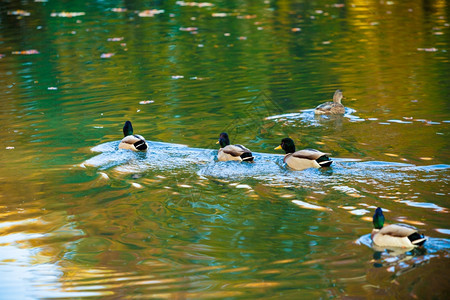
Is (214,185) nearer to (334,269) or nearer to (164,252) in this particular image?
(164,252)

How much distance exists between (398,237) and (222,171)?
4.16m

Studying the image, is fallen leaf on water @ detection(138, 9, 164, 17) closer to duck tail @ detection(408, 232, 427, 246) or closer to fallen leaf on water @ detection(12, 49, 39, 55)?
fallen leaf on water @ detection(12, 49, 39, 55)

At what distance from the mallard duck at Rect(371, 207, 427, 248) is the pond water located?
0.46 ft

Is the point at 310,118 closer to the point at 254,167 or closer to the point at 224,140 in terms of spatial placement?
the point at 224,140

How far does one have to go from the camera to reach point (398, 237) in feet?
25.6

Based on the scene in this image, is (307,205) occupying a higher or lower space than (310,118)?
higher

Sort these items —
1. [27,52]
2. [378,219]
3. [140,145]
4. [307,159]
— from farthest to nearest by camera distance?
[27,52] → [140,145] → [307,159] → [378,219]

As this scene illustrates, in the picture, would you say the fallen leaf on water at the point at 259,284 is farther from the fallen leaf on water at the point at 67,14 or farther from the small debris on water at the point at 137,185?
the fallen leaf on water at the point at 67,14

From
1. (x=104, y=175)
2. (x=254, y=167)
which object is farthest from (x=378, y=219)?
(x=104, y=175)

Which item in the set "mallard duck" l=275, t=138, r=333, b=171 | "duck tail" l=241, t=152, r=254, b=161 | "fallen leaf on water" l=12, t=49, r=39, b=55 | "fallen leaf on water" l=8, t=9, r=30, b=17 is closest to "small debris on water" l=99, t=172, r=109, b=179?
"duck tail" l=241, t=152, r=254, b=161

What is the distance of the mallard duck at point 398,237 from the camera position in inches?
303

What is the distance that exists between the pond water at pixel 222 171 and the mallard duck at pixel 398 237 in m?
0.14

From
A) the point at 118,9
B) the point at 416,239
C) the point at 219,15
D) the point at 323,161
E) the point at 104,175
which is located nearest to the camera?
the point at 416,239

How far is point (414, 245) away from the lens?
25.4 ft
